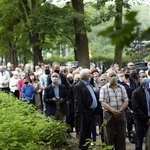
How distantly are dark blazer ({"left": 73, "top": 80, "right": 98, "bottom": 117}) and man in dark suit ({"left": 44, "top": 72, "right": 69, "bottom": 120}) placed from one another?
151 centimetres

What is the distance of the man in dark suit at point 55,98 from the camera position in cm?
1119

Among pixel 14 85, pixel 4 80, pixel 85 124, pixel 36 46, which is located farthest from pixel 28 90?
pixel 36 46

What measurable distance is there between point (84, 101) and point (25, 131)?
232 centimetres

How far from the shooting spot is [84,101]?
9727 mm

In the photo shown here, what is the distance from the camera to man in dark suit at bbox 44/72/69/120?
11.2 meters

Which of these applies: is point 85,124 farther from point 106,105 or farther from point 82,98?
point 106,105

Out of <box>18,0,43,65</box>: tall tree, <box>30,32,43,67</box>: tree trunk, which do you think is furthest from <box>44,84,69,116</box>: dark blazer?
<box>18,0,43,65</box>: tall tree

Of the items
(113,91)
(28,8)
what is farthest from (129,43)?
(28,8)

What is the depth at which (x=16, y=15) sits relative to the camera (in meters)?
Result: 38.1

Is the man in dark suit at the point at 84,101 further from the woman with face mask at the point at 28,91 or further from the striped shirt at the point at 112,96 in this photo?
the woman with face mask at the point at 28,91

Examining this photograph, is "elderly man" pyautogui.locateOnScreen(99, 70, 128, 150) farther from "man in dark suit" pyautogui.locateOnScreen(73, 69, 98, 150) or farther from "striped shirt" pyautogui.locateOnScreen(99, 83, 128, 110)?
"man in dark suit" pyautogui.locateOnScreen(73, 69, 98, 150)

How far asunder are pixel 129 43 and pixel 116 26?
0.28ft

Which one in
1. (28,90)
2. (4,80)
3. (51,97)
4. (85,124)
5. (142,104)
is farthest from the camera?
(4,80)

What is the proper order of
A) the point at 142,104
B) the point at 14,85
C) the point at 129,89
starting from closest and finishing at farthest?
the point at 142,104 < the point at 129,89 < the point at 14,85
